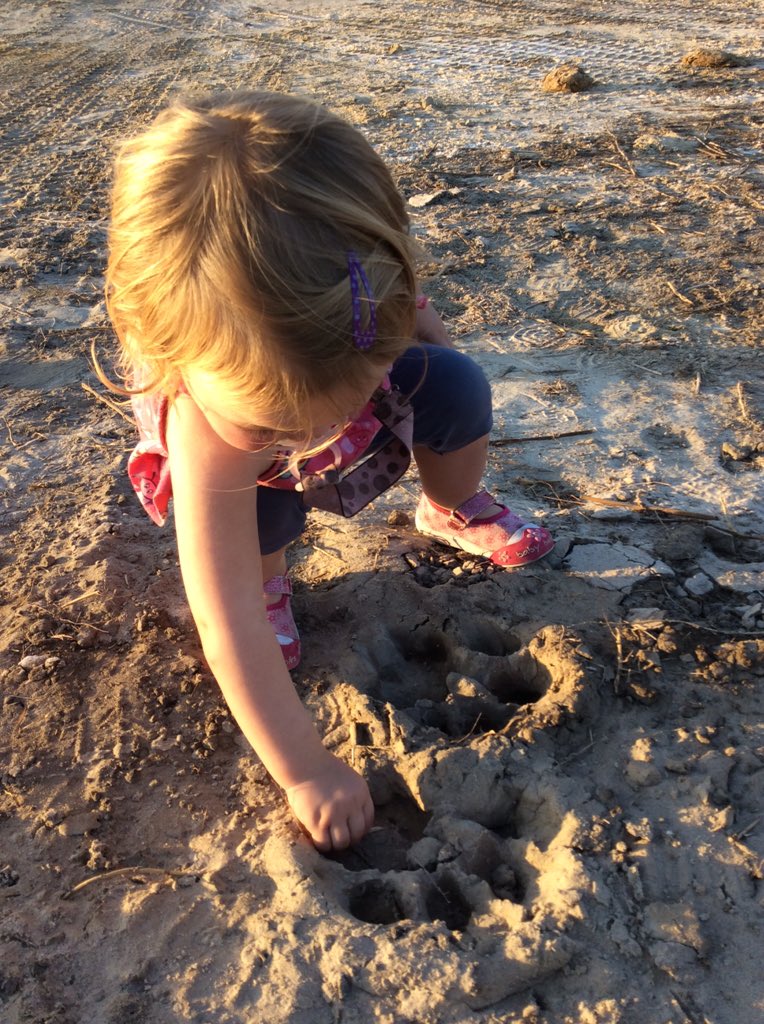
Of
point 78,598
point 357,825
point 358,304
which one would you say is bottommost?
point 357,825

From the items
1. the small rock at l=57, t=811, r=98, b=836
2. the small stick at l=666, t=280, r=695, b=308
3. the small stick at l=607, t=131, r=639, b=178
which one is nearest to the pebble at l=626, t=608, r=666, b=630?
the small rock at l=57, t=811, r=98, b=836

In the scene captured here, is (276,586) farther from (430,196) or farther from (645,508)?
(430,196)

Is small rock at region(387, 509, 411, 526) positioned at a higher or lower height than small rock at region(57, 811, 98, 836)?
lower

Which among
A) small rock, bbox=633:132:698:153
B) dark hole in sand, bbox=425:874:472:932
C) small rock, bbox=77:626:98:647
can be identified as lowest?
small rock, bbox=633:132:698:153

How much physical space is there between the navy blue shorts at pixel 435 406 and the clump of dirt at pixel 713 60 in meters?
5.04

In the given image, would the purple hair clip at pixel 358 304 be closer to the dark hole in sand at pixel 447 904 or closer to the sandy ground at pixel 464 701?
the sandy ground at pixel 464 701

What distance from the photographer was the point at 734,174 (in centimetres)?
467

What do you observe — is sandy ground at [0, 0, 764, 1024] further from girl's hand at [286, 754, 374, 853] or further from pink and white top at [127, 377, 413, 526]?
pink and white top at [127, 377, 413, 526]

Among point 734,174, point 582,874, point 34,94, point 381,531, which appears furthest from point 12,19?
point 582,874

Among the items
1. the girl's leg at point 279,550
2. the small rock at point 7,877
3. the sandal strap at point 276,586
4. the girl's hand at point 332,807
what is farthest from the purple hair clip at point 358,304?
the small rock at point 7,877

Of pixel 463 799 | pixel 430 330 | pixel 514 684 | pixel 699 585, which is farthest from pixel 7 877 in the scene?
pixel 699 585

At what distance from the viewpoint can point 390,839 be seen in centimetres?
190

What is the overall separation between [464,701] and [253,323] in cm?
108

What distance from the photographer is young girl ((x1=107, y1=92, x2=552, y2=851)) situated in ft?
4.60
